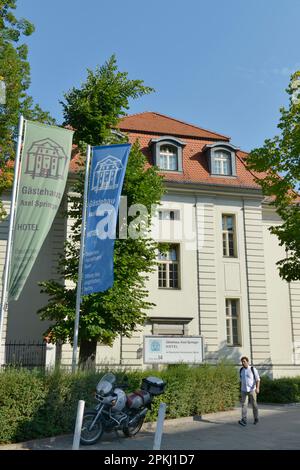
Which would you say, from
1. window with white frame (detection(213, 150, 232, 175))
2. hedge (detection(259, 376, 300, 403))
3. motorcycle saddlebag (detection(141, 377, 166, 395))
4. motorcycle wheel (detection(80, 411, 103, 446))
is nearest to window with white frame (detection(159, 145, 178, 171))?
window with white frame (detection(213, 150, 232, 175))

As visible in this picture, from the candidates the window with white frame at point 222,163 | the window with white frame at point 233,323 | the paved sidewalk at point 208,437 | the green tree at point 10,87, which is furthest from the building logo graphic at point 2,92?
the window with white frame at point 233,323

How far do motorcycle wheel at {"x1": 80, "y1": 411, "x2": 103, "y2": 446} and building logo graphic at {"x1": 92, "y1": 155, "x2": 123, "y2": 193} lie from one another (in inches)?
226

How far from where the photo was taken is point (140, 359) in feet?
74.6

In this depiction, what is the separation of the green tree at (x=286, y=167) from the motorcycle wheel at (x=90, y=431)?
10.8 m

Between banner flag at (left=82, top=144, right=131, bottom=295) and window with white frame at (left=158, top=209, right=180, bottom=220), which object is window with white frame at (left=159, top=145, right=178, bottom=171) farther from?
banner flag at (left=82, top=144, right=131, bottom=295)

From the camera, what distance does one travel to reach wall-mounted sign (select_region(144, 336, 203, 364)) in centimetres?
1602

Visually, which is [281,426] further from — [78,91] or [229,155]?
[229,155]

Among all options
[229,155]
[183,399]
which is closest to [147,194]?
[183,399]

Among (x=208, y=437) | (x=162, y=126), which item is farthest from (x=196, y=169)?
(x=208, y=437)

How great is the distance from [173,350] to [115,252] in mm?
3626

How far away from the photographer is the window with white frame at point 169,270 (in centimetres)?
2469

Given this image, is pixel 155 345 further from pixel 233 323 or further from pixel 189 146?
pixel 189 146

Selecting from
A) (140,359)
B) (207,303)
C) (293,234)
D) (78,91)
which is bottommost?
(140,359)

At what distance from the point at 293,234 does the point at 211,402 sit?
6631mm
